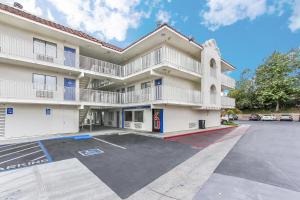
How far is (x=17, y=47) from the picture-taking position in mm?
11508

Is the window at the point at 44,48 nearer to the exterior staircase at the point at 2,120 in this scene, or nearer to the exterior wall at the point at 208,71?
the exterior staircase at the point at 2,120

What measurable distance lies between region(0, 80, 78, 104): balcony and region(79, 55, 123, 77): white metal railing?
286 centimetres

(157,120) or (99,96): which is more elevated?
(99,96)

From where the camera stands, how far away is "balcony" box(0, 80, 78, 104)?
1089 centimetres

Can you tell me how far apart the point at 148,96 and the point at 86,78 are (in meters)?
7.40

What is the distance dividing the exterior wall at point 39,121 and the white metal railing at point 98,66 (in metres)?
4.43

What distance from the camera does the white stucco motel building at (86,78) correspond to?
1150cm

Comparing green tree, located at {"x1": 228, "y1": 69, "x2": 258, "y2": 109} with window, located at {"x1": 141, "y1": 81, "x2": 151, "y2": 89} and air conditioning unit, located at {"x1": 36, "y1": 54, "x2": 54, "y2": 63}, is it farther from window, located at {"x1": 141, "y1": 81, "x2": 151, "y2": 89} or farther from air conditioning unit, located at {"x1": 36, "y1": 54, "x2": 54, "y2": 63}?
air conditioning unit, located at {"x1": 36, "y1": 54, "x2": 54, "y2": 63}

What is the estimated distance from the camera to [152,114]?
15.2 meters

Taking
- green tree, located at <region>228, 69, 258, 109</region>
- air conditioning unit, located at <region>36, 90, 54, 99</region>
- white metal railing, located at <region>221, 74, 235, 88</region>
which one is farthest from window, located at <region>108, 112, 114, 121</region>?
green tree, located at <region>228, 69, 258, 109</region>

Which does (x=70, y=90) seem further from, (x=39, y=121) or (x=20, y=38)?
(x=20, y=38)

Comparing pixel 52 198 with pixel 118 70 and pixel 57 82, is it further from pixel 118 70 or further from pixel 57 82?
pixel 118 70

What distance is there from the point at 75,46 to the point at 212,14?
20.6 metres

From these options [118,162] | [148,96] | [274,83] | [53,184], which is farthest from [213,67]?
[274,83]
